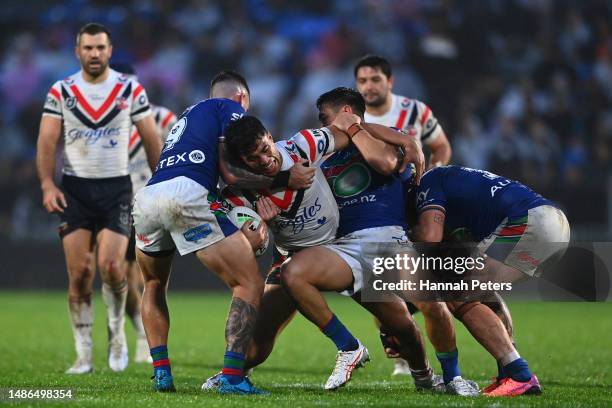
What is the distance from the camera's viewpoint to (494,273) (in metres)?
6.54

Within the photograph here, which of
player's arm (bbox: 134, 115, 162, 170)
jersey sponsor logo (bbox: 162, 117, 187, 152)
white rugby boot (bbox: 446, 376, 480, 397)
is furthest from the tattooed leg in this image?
player's arm (bbox: 134, 115, 162, 170)

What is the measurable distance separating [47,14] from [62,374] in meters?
15.5

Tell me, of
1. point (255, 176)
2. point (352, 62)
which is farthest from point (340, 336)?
point (352, 62)

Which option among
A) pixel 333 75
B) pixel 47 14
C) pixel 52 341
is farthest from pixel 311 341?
pixel 47 14

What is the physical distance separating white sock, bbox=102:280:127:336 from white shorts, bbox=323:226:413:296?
2776mm

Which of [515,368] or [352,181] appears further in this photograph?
[352,181]

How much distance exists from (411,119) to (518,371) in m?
3.56

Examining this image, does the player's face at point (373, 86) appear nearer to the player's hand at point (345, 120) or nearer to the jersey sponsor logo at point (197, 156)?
the player's hand at point (345, 120)

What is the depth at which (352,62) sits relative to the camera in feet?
66.8

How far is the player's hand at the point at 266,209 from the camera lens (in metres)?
6.41

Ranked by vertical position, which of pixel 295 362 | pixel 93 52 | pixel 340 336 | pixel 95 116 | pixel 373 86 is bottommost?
pixel 295 362

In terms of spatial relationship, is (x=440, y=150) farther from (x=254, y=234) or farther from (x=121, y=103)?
(x=254, y=234)

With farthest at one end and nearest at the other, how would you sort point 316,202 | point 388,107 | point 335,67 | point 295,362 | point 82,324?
1. point 335,67
2. point 388,107
3. point 295,362
4. point 82,324
5. point 316,202

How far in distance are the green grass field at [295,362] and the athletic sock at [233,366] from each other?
17 cm
